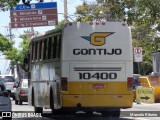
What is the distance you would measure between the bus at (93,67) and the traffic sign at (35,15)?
20.6 m

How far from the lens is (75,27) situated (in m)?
19.4

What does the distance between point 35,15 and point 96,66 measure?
71.9ft

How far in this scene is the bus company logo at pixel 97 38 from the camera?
1945cm

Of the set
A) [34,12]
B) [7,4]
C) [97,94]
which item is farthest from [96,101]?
[34,12]

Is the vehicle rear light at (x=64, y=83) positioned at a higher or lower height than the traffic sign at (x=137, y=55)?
lower

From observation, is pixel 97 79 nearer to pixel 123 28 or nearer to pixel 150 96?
pixel 123 28

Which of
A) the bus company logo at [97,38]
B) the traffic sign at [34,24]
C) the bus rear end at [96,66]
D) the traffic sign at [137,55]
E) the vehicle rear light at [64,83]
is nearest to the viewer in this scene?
the vehicle rear light at [64,83]

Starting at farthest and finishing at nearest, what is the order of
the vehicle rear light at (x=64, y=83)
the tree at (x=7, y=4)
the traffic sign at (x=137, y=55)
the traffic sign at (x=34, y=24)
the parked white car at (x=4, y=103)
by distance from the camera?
the traffic sign at (x=34, y=24)
the traffic sign at (x=137, y=55)
the tree at (x=7, y=4)
the parked white car at (x=4, y=103)
the vehicle rear light at (x=64, y=83)

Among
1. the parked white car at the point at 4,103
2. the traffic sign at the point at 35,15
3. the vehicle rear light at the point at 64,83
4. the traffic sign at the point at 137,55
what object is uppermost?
the traffic sign at the point at 35,15

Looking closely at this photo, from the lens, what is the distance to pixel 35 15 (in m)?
40.6

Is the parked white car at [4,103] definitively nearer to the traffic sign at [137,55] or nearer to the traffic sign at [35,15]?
the traffic sign at [137,55]

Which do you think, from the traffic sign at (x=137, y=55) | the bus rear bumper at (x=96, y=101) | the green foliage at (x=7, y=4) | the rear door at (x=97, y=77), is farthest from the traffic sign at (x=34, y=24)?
the bus rear bumper at (x=96, y=101)

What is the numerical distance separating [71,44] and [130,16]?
29.9 ft

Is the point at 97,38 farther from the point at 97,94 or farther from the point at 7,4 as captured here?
the point at 7,4
